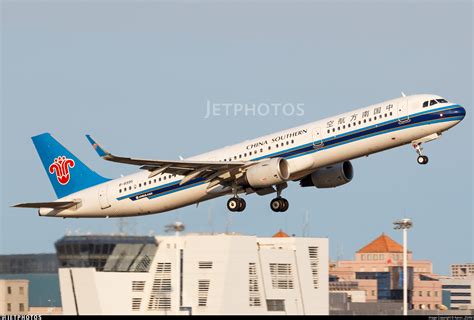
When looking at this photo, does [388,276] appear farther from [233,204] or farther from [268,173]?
[268,173]

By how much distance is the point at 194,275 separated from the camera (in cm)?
8644

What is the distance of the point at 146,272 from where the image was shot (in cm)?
8356

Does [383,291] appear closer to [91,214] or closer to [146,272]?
[146,272]

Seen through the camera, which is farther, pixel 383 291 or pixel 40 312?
pixel 383 291

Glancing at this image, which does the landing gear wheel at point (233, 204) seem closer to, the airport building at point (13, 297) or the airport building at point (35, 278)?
the airport building at point (35, 278)

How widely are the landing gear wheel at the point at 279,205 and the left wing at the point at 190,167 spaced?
3261 millimetres

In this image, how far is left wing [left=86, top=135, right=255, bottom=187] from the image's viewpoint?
57906mm

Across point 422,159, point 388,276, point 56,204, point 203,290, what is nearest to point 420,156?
point 422,159

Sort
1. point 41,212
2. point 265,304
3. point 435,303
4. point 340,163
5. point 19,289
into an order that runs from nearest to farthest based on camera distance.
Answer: point 340,163 < point 41,212 < point 19,289 < point 265,304 < point 435,303

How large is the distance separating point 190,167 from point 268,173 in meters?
4.57

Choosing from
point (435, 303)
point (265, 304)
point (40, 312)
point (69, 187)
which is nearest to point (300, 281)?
point (265, 304)

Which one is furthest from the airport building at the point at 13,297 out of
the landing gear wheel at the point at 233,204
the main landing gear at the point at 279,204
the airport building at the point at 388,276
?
the airport building at the point at 388,276

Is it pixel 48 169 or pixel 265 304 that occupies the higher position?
pixel 48 169

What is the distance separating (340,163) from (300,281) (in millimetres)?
31422
